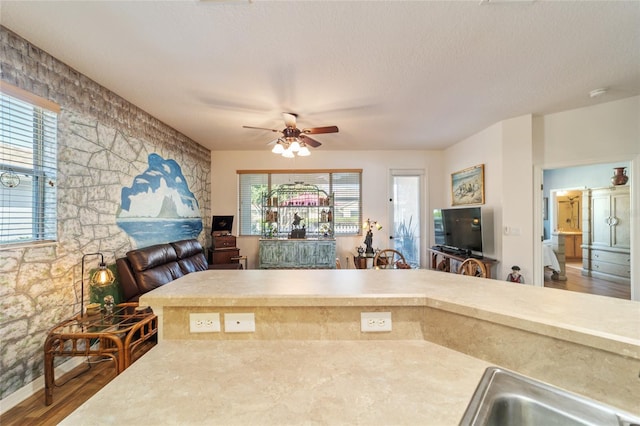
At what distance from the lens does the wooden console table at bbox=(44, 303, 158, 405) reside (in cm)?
182

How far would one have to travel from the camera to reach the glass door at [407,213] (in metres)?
5.23

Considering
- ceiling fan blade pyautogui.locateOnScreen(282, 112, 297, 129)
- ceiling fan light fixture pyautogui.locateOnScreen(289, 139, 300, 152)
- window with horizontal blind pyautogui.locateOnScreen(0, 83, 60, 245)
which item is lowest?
window with horizontal blind pyautogui.locateOnScreen(0, 83, 60, 245)

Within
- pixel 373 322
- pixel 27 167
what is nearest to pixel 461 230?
pixel 373 322

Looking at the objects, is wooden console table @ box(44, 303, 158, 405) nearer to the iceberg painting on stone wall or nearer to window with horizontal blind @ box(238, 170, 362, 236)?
the iceberg painting on stone wall

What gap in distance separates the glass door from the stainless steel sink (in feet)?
15.0

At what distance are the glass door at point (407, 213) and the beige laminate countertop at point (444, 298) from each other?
402 cm

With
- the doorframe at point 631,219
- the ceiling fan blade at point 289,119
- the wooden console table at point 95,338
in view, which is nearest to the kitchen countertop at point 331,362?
the wooden console table at point 95,338

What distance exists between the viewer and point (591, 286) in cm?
452

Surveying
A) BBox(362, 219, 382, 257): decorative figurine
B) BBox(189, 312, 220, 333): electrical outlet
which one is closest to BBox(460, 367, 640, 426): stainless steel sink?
BBox(189, 312, 220, 333): electrical outlet

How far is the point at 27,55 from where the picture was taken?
6.27ft

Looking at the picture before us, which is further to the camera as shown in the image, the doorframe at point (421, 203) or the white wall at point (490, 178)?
the doorframe at point (421, 203)

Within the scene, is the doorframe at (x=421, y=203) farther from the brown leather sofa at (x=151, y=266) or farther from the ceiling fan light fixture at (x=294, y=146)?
the brown leather sofa at (x=151, y=266)

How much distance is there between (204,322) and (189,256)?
3216 millimetres

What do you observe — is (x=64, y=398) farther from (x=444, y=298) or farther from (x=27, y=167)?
(x=444, y=298)
